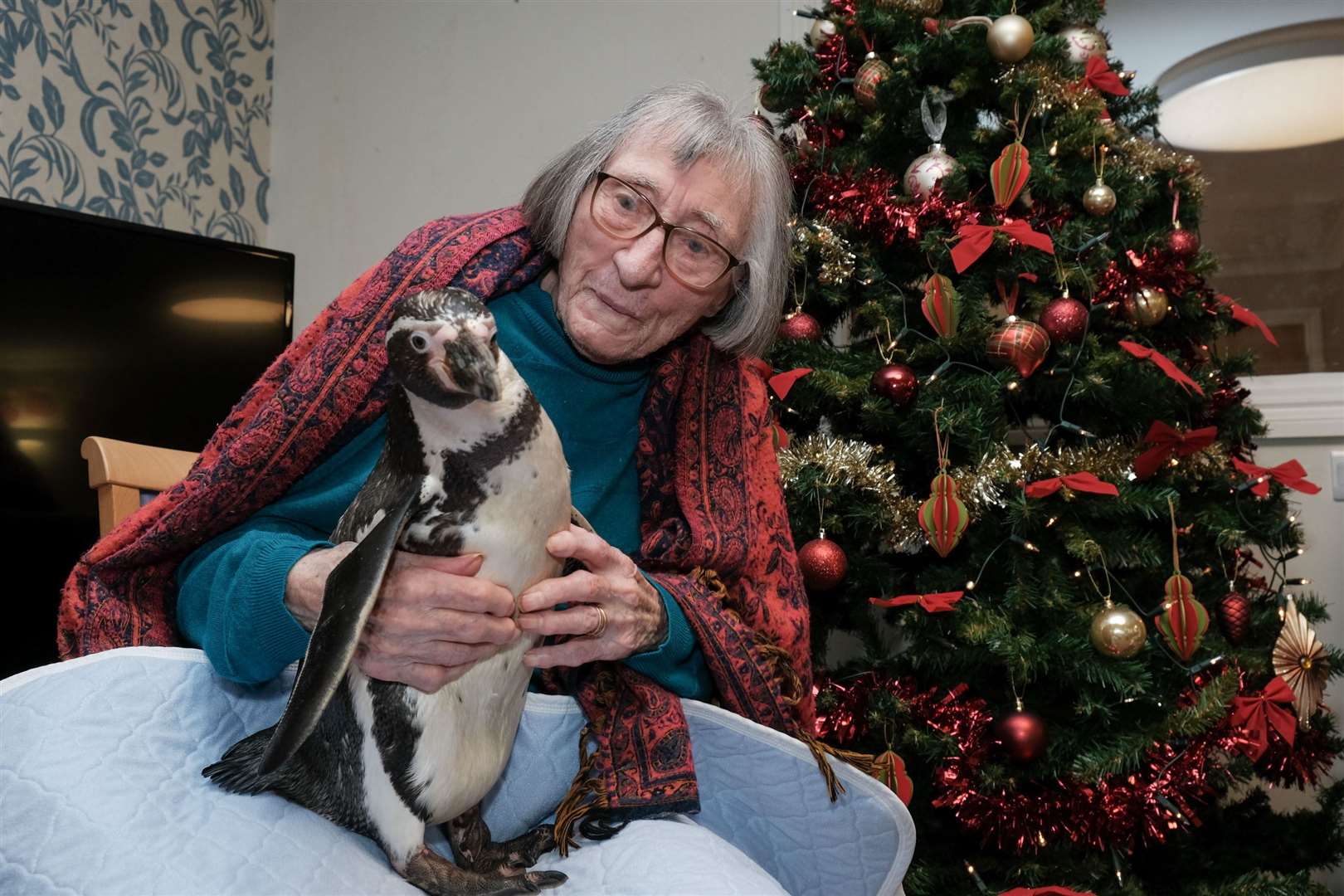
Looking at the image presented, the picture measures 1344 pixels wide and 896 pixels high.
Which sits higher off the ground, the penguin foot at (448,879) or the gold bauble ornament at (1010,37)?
the gold bauble ornament at (1010,37)

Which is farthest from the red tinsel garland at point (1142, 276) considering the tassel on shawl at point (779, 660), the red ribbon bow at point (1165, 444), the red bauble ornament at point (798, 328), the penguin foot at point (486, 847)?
the penguin foot at point (486, 847)

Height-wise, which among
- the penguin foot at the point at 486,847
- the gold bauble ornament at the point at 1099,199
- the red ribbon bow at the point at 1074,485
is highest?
the gold bauble ornament at the point at 1099,199

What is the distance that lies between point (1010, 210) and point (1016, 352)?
0.28 m

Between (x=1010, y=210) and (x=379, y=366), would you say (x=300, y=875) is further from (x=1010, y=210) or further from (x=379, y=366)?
(x=1010, y=210)

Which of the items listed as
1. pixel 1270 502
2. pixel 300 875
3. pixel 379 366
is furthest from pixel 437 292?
pixel 1270 502

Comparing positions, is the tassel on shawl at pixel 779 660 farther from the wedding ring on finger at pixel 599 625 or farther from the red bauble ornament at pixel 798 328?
the red bauble ornament at pixel 798 328

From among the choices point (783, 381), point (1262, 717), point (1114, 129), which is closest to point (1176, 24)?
point (1114, 129)

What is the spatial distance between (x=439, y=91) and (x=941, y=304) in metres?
1.61

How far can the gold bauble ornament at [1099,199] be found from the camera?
1.71 metres

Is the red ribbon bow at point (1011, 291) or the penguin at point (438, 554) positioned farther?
the red ribbon bow at point (1011, 291)

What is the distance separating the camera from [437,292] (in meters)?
0.73

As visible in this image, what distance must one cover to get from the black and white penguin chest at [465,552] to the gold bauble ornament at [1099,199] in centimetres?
125

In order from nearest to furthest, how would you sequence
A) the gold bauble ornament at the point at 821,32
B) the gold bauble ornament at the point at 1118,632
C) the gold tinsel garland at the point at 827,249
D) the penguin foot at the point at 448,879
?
the penguin foot at the point at 448,879
the gold bauble ornament at the point at 1118,632
the gold tinsel garland at the point at 827,249
the gold bauble ornament at the point at 821,32

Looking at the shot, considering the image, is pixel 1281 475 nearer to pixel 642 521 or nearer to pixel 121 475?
pixel 642 521
